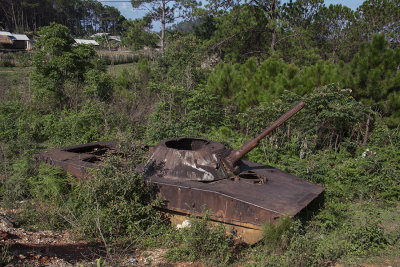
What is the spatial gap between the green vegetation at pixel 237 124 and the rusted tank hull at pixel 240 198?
0.22 m

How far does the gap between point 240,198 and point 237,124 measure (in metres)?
6.81

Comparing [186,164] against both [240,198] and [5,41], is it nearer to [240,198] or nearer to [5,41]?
[240,198]

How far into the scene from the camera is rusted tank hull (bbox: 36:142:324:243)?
16.5ft

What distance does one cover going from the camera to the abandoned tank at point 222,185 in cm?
511

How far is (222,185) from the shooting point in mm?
5707

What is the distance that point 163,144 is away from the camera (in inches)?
255

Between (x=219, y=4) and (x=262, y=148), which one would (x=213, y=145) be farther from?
(x=219, y=4)

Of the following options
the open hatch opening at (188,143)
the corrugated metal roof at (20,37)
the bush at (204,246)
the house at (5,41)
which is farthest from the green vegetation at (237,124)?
the corrugated metal roof at (20,37)

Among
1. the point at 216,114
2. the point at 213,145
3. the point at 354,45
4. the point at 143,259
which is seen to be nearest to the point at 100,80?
the point at 216,114

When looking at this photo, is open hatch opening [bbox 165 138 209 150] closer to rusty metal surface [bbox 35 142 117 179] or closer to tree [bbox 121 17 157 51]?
rusty metal surface [bbox 35 142 117 179]

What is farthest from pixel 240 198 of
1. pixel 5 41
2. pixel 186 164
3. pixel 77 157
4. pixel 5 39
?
pixel 5 39

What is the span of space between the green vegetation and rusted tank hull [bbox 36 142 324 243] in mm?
222

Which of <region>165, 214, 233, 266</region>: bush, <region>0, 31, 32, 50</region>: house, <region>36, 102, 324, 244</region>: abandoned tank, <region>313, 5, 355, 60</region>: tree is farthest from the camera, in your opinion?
<region>0, 31, 32, 50</region>: house

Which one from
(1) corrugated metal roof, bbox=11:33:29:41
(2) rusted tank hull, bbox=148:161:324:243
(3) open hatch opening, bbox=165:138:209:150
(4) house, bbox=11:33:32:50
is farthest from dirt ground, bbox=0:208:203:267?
(1) corrugated metal roof, bbox=11:33:29:41
